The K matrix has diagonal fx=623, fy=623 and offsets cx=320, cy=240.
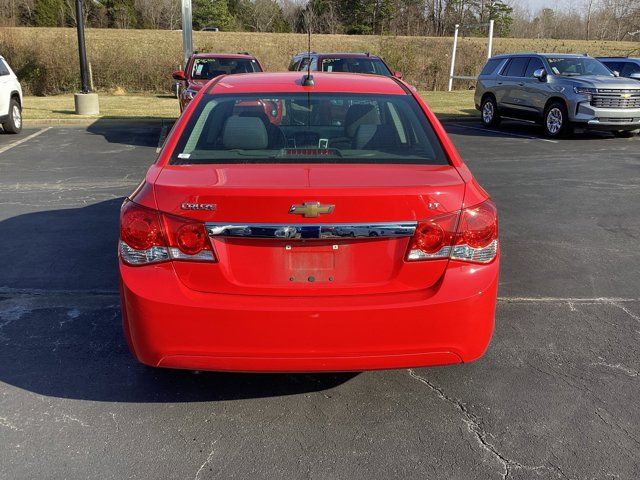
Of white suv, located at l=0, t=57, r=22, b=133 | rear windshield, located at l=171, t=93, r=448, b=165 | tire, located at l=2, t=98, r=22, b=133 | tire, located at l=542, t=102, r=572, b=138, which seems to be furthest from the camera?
tire, located at l=542, t=102, r=572, b=138

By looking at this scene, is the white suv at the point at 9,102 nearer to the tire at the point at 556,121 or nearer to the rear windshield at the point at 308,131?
the rear windshield at the point at 308,131

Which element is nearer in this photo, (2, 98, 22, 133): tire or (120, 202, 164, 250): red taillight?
(120, 202, 164, 250): red taillight

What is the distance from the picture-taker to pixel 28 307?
14.6 ft

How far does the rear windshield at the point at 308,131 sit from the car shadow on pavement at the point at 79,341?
1.24m

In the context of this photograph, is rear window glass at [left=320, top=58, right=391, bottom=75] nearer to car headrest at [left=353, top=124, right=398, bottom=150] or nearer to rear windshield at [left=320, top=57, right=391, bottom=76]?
rear windshield at [left=320, top=57, right=391, bottom=76]

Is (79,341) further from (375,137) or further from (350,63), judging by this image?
(350,63)

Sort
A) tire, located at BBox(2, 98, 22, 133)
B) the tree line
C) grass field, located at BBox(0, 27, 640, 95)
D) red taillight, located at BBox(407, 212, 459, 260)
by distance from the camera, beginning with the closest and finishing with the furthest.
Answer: red taillight, located at BBox(407, 212, 459, 260) → tire, located at BBox(2, 98, 22, 133) → grass field, located at BBox(0, 27, 640, 95) → the tree line

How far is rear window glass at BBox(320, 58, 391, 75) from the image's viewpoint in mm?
13414

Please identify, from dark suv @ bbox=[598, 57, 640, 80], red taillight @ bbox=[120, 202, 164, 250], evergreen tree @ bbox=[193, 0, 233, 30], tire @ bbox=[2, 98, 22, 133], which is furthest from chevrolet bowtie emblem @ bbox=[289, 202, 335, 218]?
evergreen tree @ bbox=[193, 0, 233, 30]

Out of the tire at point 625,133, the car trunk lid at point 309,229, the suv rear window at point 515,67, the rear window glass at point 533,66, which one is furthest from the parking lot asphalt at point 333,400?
the suv rear window at point 515,67

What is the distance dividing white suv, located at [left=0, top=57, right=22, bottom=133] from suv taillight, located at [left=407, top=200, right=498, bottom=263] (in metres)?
12.8

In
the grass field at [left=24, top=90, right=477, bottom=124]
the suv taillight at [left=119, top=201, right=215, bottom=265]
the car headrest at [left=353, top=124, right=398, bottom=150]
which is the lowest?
the grass field at [left=24, top=90, right=477, bottom=124]

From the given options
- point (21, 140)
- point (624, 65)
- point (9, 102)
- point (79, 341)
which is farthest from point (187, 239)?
point (624, 65)

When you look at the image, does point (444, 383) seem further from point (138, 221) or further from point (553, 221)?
point (553, 221)
